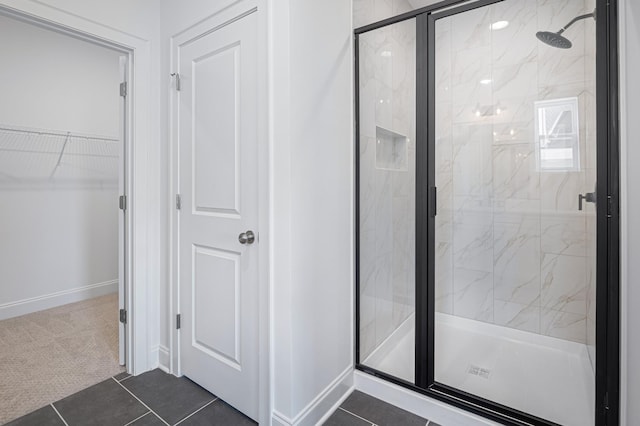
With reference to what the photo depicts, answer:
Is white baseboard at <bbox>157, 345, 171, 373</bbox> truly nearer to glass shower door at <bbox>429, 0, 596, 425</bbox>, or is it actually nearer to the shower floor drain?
glass shower door at <bbox>429, 0, 596, 425</bbox>

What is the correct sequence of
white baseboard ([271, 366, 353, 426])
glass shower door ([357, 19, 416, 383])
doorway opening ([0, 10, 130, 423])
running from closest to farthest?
1. white baseboard ([271, 366, 353, 426])
2. glass shower door ([357, 19, 416, 383])
3. doorway opening ([0, 10, 130, 423])

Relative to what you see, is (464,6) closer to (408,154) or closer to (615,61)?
(615,61)

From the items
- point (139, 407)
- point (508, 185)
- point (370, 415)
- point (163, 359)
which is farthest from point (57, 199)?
point (508, 185)

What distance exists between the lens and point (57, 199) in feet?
10.4

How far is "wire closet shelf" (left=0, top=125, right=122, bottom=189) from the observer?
2861 millimetres

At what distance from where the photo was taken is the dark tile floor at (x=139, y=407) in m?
1.63

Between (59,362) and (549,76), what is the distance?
3.51 m

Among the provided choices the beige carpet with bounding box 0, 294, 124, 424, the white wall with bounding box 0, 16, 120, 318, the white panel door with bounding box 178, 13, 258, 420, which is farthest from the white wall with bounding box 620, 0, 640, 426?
the white wall with bounding box 0, 16, 120, 318

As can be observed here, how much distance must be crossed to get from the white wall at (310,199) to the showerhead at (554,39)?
115 cm

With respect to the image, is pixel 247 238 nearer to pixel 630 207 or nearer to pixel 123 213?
pixel 123 213

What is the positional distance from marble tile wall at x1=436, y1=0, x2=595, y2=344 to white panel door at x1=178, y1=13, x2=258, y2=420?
1036 millimetres

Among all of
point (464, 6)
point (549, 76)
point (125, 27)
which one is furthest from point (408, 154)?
point (125, 27)

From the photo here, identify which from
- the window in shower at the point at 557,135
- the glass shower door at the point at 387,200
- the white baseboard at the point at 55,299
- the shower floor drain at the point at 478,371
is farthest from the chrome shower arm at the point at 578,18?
the white baseboard at the point at 55,299

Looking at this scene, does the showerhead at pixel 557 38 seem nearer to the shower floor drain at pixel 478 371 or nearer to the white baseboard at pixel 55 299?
the shower floor drain at pixel 478 371
